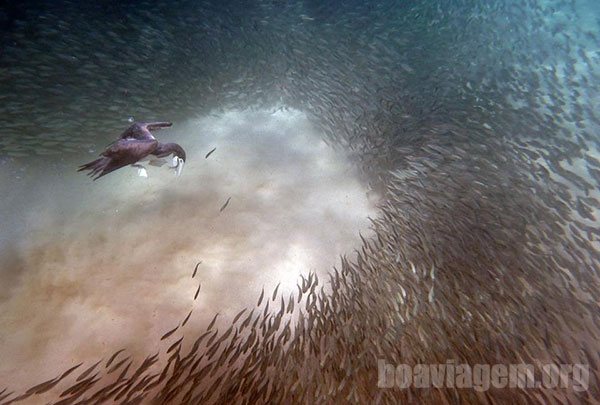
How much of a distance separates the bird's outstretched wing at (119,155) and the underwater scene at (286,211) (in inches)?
1.1

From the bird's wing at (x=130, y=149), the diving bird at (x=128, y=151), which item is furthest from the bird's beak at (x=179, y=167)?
the bird's wing at (x=130, y=149)

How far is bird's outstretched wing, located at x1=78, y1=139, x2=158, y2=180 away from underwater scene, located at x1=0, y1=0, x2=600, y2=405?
29 mm

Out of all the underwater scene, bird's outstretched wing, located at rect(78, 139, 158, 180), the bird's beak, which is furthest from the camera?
the bird's beak

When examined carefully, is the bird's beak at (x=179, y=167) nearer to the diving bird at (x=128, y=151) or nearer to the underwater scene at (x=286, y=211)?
the underwater scene at (x=286, y=211)

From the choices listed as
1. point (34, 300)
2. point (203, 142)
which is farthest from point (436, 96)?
point (34, 300)

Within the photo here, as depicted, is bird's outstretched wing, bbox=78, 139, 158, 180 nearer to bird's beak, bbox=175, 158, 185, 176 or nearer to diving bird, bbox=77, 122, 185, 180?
diving bird, bbox=77, 122, 185, 180

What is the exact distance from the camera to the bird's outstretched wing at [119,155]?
458cm

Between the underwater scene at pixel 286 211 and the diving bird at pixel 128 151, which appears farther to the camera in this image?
the diving bird at pixel 128 151

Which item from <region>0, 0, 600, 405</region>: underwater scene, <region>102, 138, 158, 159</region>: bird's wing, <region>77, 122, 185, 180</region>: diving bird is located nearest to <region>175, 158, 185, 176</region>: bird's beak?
<region>0, 0, 600, 405</region>: underwater scene

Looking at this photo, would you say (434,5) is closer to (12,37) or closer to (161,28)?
(161,28)

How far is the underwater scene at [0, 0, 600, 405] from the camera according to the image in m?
4.01

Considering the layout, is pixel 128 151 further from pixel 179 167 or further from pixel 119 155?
pixel 179 167

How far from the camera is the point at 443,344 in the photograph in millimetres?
4133

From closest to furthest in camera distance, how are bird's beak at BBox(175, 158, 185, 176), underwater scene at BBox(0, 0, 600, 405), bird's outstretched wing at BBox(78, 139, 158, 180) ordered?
underwater scene at BBox(0, 0, 600, 405), bird's outstretched wing at BBox(78, 139, 158, 180), bird's beak at BBox(175, 158, 185, 176)
